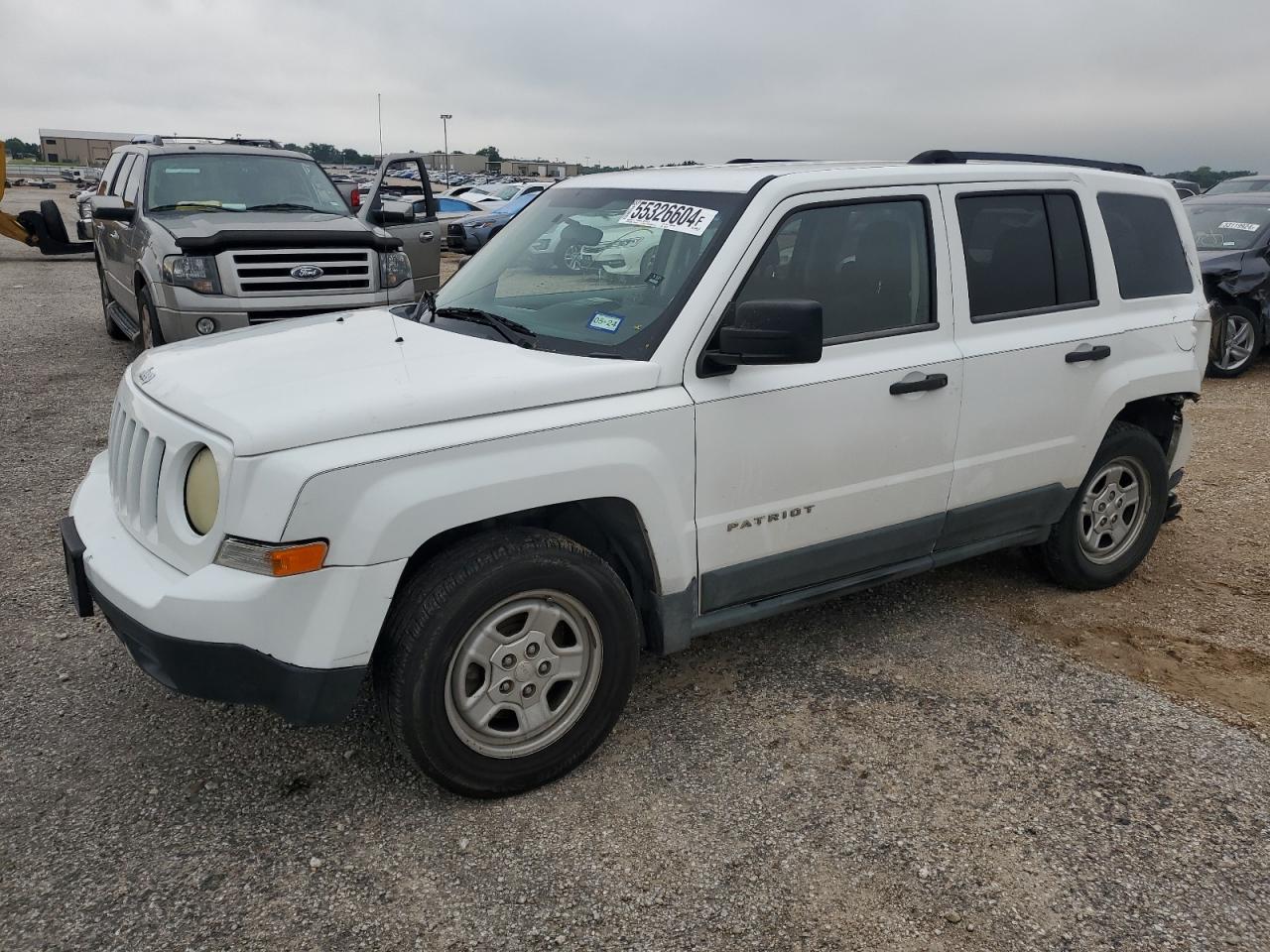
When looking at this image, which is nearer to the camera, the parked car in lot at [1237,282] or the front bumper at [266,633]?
the front bumper at [266,633]

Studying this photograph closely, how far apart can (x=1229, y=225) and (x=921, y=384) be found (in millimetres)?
8850

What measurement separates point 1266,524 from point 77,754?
6013mm

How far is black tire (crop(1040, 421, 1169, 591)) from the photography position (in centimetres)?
455

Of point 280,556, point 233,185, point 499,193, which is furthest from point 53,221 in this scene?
point 499,193

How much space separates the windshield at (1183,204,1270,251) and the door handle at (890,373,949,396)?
807 cm

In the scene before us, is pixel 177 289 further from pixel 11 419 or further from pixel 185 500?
pixel 185 500

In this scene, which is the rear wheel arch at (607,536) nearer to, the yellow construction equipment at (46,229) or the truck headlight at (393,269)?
the truck headlight at (393,269)

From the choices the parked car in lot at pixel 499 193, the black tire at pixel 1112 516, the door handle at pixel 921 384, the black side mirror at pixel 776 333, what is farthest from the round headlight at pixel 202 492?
the parked car in lot at pixel 499 193

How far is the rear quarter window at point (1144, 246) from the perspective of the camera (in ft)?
14.5

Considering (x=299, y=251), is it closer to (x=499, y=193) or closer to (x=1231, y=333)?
(x=1231, y=333)

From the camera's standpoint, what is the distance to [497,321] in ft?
11.9

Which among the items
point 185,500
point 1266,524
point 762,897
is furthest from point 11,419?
point 1266,524

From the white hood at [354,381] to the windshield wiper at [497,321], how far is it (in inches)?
2.6

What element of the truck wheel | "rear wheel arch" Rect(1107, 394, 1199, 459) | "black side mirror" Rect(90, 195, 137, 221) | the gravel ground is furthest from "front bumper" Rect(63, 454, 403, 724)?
"black side mirror" Rect(90, 195, 137, 221)
